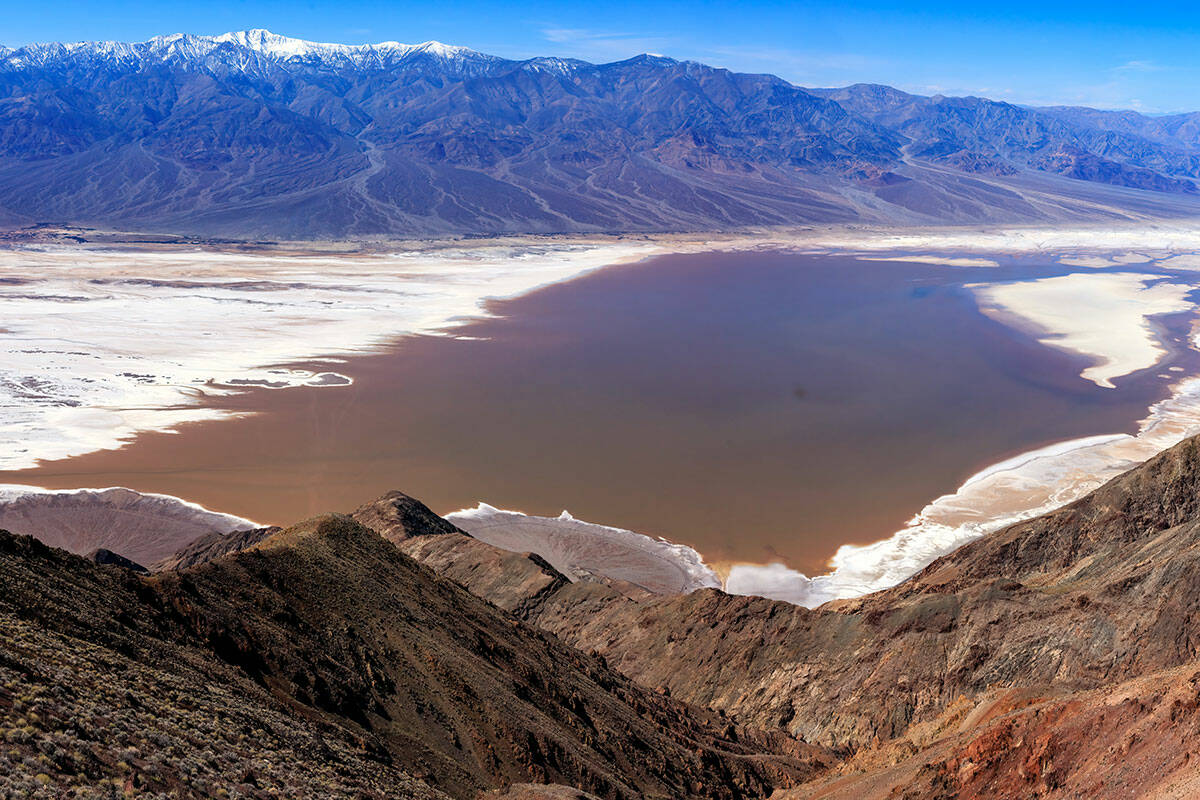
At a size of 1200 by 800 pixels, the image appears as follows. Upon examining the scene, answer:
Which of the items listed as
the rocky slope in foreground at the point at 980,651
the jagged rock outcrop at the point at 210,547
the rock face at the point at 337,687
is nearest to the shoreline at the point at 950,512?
the rocky slope in foreground at the point at 980,651

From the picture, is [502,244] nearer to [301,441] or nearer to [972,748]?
[301,441]

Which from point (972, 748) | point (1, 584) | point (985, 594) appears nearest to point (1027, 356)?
point (985, 594)

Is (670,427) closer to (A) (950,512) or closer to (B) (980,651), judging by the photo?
(A) (950,512)

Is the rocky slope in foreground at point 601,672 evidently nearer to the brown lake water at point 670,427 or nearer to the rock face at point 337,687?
the rock face at point 337,687

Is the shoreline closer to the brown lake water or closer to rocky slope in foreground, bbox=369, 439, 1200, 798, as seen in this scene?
the brown lake water

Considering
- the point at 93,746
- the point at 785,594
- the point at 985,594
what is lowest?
the point at 785,594

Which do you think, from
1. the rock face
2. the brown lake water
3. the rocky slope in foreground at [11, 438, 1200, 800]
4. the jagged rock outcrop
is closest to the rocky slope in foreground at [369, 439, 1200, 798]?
the rocky slope in foreground at [11, 438, 1200, 800]
